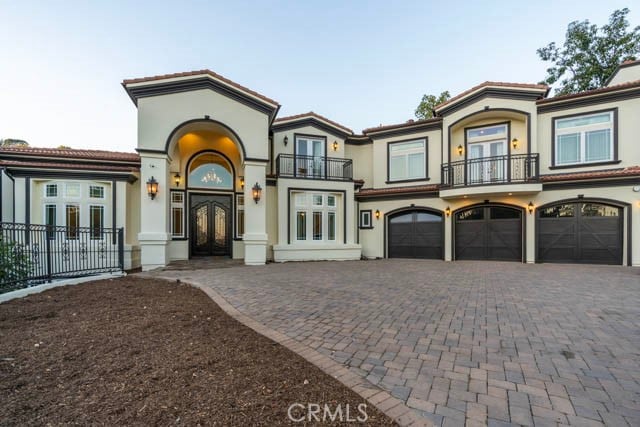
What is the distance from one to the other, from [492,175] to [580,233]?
3.81 metres

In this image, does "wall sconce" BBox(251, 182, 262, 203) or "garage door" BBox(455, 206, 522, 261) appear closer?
"wall sconce" BBox(251, 182, 262, 203)

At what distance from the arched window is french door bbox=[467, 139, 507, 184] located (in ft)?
35.8

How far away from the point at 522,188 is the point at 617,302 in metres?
6.59

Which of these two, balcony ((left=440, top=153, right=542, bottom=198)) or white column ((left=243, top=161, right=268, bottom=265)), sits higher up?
balcony ((left=440, top=153, right=542, bottom=198))

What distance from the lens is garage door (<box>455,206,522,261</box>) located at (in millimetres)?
11516

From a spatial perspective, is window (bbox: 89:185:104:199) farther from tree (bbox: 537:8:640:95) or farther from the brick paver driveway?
tree (bbox: 537:8:640:95)

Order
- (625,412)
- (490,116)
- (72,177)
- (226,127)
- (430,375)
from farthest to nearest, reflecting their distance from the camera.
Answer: (490,116) < (226,127) < (72,177) < (430,375) < (625,412)

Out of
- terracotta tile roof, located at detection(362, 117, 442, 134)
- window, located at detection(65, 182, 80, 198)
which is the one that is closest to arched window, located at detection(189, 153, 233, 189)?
window, located at detection(65, 182, 80, 198)

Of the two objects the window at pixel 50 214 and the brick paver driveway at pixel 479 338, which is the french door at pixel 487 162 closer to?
the brick paver driveway at pixel 479 338

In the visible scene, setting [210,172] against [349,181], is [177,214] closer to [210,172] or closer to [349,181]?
[210,172]

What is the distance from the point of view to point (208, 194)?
12.1 m

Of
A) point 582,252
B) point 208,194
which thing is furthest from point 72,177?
point 582,252

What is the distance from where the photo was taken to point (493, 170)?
1178 cm

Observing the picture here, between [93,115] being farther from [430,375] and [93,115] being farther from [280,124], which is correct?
[430,375]
